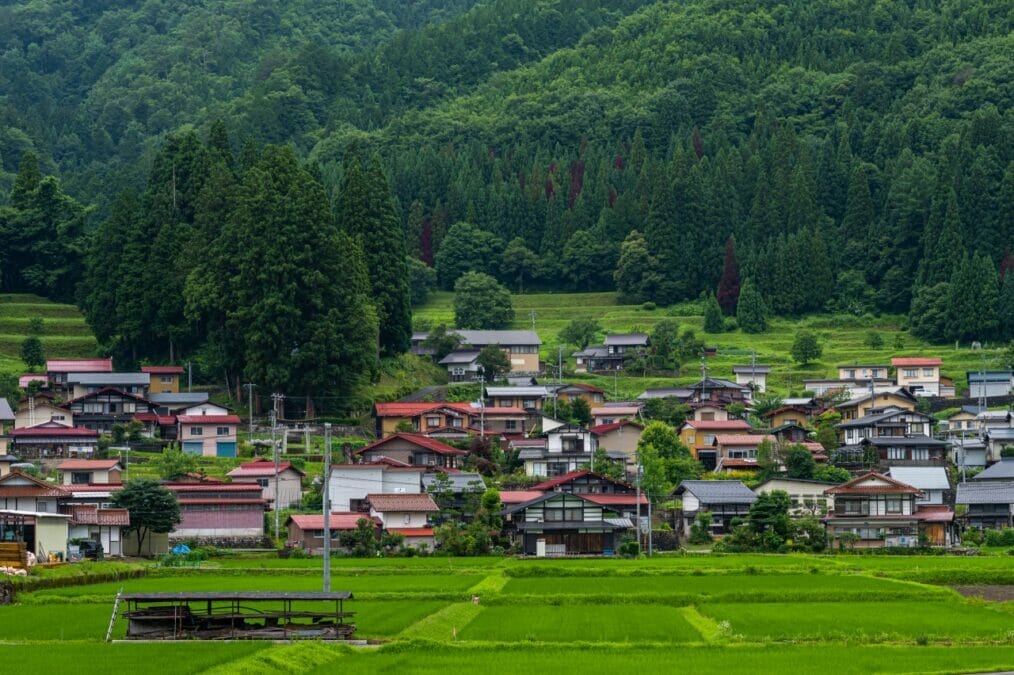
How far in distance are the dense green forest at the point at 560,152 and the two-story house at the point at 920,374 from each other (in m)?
7.26

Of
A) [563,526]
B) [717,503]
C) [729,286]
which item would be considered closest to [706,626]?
[563,526]

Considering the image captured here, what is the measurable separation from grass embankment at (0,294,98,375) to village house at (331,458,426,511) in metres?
19.6

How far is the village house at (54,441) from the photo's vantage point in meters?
61.5

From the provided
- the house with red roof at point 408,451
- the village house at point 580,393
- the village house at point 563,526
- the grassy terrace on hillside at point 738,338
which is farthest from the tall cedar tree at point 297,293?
the village house at point 563,526

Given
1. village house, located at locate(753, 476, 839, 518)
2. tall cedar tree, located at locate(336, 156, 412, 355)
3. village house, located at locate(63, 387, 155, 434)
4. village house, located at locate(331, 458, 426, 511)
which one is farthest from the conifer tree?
village house, located at locate(63, 387, 155, 434)

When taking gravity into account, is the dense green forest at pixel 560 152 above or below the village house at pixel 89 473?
above

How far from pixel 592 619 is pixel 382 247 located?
43368 mm

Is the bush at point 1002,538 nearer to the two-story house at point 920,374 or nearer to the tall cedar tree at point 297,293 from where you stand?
the two-story house at point 920,374

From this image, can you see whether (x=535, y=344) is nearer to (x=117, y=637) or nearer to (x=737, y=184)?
(x=737, y=184)

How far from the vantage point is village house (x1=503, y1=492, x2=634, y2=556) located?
51.3 m

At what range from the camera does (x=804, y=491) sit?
56.9 meters

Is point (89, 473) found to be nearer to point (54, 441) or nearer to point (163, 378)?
point (54, 441)

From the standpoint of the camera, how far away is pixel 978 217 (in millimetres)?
89750

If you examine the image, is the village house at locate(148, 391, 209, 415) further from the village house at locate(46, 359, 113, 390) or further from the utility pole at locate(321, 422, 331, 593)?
the utility pole at locate(321, 422, 331, 593)
